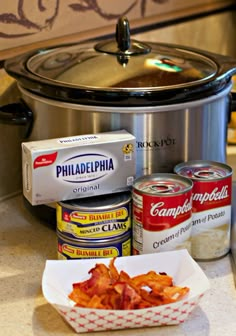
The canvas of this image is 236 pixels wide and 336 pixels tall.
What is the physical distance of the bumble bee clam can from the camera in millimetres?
933

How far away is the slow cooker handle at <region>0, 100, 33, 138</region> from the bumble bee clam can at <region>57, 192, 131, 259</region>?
0.19 meters

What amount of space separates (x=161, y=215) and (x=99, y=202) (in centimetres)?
9

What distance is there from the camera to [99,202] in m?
0.96

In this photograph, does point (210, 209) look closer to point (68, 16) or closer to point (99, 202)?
point (99, 202)

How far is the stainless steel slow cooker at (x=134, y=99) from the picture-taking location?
1.00 m

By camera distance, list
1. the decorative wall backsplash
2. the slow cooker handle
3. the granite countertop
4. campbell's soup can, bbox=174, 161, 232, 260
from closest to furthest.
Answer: the granite countertop
campbell's soup can, bbox=174, 161, 232, 260
the slow cooker handle
the decorative wall backsplash

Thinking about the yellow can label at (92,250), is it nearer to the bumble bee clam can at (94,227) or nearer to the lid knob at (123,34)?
the bumble bee clam can at (94,227)

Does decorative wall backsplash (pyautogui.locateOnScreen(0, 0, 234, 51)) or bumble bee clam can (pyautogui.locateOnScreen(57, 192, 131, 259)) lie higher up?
decorative wall backsplash (pyautogui.locateOnScreen(0, 0, 234, 51))

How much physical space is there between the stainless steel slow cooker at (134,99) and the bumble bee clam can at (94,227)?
0.34 feet

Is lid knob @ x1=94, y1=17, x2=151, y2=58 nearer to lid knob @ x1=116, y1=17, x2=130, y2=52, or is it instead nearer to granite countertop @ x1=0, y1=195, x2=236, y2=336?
lid knob @ x1=116, y1=17, x2=130, y2=52

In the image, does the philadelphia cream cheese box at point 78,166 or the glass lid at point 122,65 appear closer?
the philadelphia cream cheese box at point 78,166

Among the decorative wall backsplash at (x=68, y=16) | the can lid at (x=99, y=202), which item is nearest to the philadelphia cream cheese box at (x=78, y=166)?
the can lid at (x=99, y=202)

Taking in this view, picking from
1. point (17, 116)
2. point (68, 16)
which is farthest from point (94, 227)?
point (68, 16)

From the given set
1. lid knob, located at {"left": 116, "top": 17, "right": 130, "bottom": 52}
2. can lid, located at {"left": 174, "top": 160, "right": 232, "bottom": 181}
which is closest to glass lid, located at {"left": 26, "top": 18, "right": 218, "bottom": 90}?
lid knob, located at {"left": 116, "top": 17, "right": 130, "bottom": 52}
